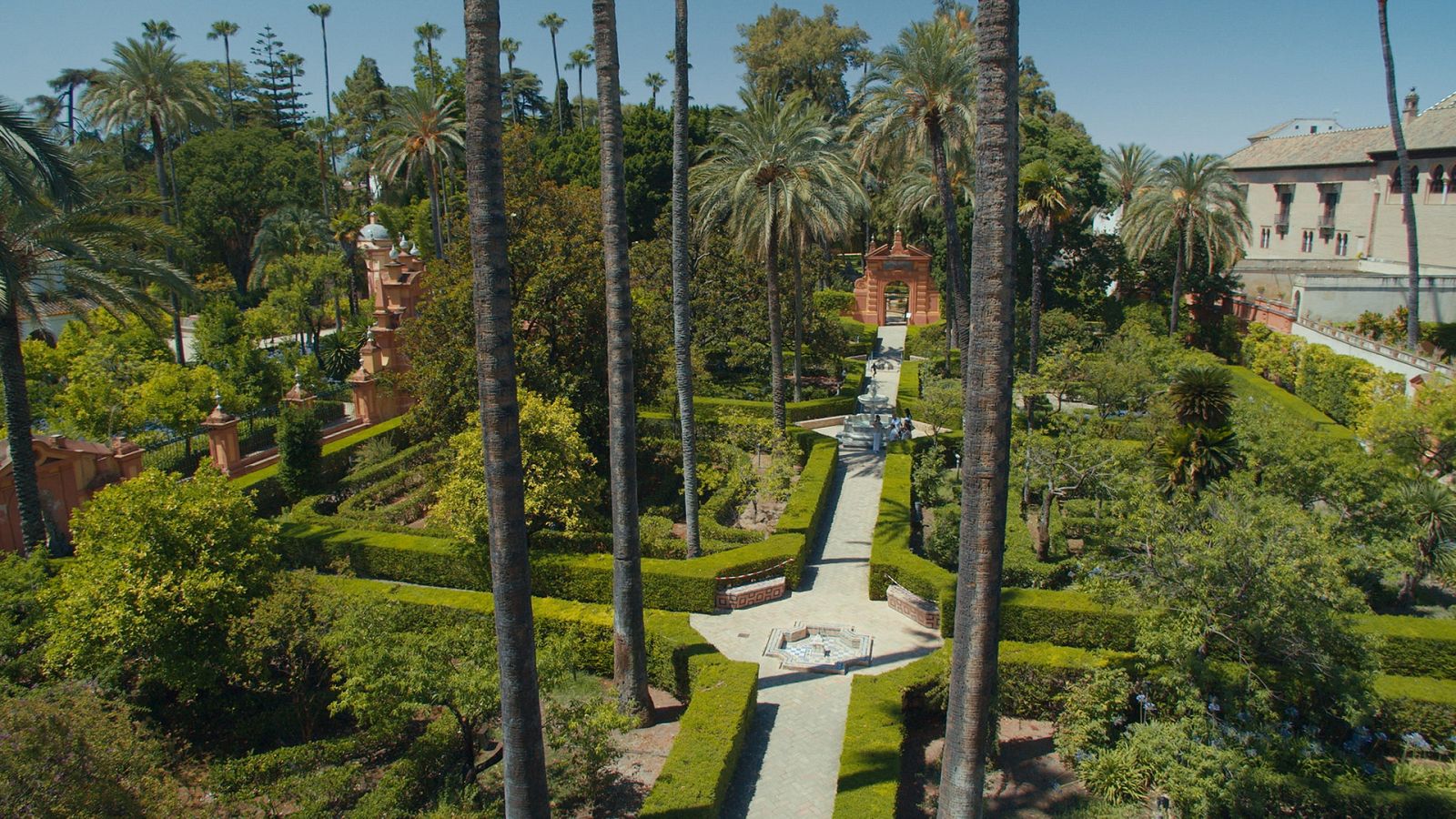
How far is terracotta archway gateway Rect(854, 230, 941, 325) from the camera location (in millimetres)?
52312

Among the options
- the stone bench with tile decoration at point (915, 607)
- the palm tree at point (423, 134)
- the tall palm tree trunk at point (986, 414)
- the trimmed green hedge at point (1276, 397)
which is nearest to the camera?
the tall palm tree trunk at point (986, 414)

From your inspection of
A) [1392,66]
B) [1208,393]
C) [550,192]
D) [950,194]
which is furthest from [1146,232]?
[550,192]

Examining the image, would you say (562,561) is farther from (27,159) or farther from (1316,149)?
(1316,149)

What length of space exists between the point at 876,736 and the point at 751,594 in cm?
612

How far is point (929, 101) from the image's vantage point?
2241 centimetres

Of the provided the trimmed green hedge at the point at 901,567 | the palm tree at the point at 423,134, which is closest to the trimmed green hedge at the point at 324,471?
the palm tree at the point at 423,134

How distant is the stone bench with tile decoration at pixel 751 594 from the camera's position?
19.0 metres

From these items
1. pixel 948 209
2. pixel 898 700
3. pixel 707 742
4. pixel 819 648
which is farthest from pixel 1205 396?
pixel 707 742

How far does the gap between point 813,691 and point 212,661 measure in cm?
995

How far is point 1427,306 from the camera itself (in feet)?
121

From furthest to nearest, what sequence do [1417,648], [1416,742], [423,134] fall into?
1. [423,134]
2. [1417,648]
3. [1416,742]

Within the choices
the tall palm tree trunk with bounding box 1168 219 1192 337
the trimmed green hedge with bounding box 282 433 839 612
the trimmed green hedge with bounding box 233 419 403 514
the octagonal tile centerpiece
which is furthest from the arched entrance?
the octagonal tile centerpiece

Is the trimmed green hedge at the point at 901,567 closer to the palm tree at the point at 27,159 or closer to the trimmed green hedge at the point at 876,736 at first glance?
the trimmed green hedge at the point at 876,736

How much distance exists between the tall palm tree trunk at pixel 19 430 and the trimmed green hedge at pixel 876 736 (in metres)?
16.8
